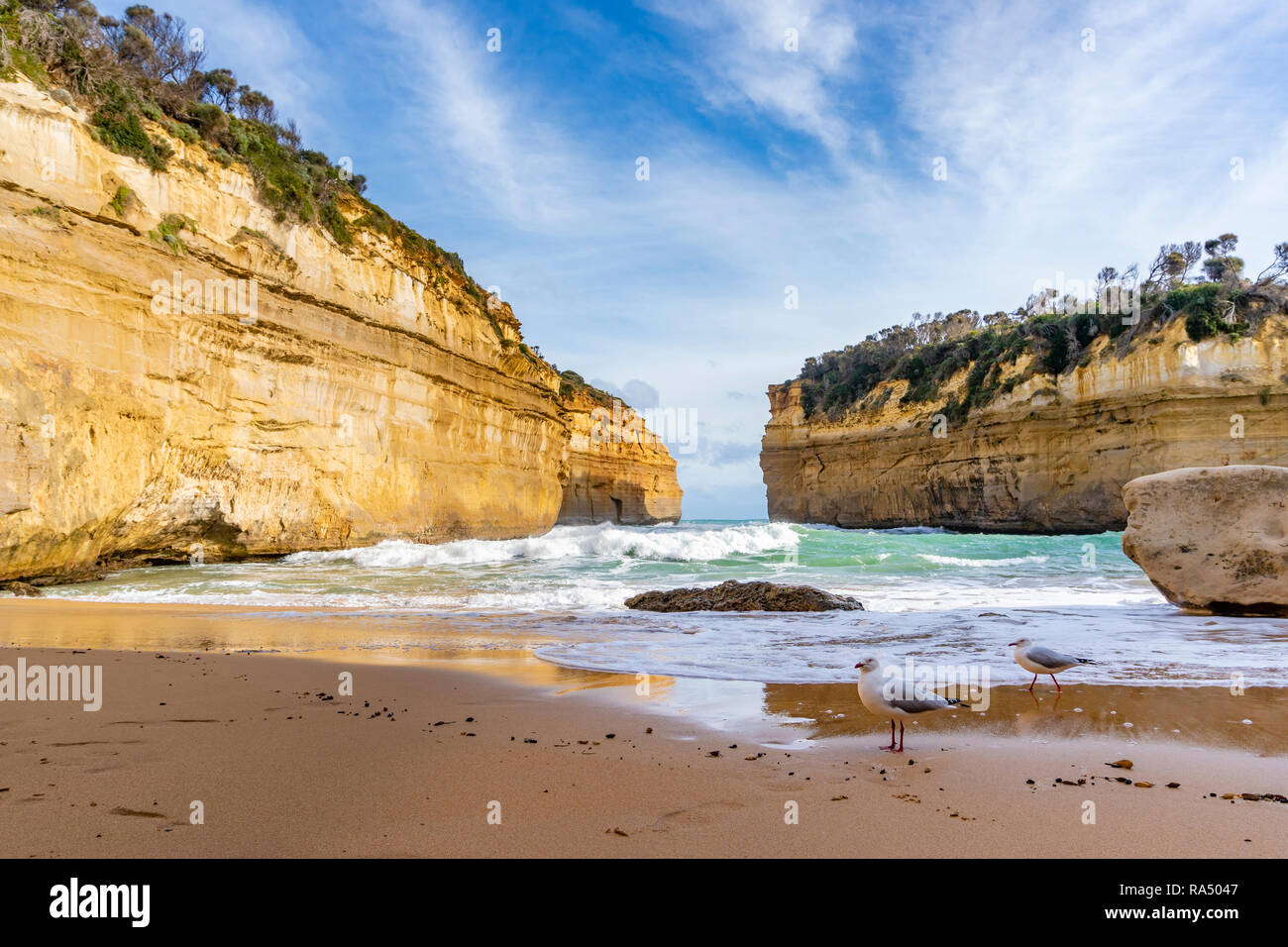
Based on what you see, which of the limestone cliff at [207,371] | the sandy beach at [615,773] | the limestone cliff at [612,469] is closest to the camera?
the sandy beach at [615,773]

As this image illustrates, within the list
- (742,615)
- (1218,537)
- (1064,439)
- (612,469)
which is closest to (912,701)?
(742,615)

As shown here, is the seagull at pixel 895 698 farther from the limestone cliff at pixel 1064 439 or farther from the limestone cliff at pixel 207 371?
the limestone cliff at pixel 1064 439

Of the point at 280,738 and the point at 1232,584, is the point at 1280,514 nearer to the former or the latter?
the point at 1232,584

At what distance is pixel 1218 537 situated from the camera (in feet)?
29.3

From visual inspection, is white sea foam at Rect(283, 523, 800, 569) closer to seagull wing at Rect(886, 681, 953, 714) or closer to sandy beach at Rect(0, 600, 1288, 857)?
sandy beach at Rect(0, 600, 1288, 857)

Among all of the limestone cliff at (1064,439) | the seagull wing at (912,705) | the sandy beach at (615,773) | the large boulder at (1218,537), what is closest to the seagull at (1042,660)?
the sandy beach at (615,773)

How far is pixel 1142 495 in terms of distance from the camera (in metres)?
9.57

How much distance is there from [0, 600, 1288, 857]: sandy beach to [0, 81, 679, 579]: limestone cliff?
31.6 ft

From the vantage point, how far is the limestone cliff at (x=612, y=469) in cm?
5022

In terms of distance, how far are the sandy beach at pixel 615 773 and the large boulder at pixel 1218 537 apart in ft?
17.5

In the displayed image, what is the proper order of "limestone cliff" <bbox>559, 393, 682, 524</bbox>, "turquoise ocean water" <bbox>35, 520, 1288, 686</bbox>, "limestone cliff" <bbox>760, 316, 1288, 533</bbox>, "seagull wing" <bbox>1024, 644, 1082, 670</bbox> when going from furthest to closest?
"limestone cliff" <bbox>559, 393, 682, 524</bbox> < "limestone cliff" <bbox>760, 316, 1288, 533</bbox> < "turquoise ocean water" <bbox>35, 520, 1288, 686</bbox> < "seagull wing" <bbox>1024, 644, 1082, 670</bbox>

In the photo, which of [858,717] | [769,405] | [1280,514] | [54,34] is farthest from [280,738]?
[769,405]

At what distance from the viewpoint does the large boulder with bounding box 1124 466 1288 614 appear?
8.60 m

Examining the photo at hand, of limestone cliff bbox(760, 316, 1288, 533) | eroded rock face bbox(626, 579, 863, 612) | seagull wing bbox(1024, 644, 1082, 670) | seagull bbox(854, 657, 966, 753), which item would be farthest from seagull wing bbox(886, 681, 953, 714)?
limestone cliff bbox(760, 316, 1288, 533)
